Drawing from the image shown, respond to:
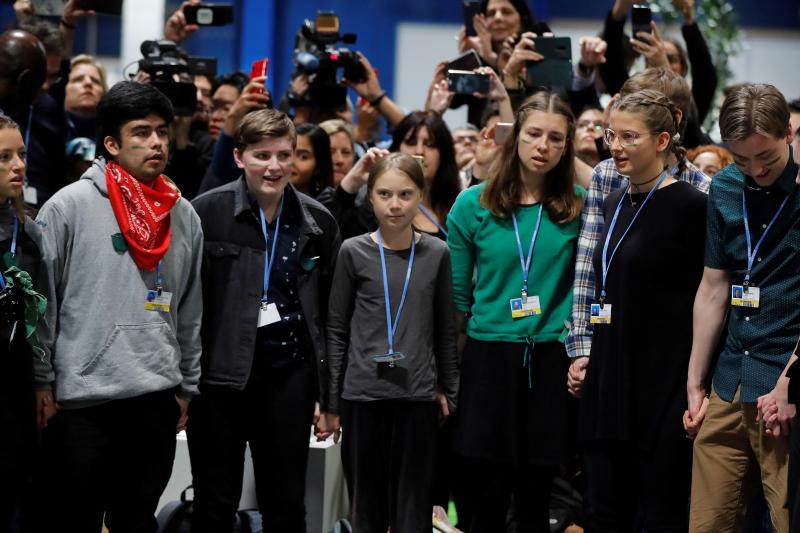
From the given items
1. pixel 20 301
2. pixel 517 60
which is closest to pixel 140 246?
pixel 20 301

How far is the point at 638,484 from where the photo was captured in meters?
3.18

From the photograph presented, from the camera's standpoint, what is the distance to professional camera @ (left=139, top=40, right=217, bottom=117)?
13.9ft

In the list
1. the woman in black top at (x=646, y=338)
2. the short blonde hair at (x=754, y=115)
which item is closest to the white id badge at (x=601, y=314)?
the woman in black top at (x=646, y=338)

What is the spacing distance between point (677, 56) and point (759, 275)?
2.47 meters

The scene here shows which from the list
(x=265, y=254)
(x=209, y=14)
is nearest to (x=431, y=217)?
(x=265, y=254)

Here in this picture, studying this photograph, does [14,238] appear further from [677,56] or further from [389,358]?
[677,56]

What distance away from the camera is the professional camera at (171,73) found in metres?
4.24

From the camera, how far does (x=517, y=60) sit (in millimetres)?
4473

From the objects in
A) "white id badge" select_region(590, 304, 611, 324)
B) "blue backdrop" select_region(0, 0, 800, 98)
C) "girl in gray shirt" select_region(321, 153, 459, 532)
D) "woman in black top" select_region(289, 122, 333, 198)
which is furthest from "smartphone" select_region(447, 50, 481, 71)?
"blue backdrop" select_region(0, 0, 800, 98)

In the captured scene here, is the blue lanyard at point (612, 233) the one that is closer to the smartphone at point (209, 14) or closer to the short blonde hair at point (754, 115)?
the short blonde hair at point (754, 115)

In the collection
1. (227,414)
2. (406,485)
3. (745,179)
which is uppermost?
(745,179)

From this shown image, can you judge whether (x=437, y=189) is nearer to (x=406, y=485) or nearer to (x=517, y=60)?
(x=517, y=60)

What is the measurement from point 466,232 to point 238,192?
0.79 m

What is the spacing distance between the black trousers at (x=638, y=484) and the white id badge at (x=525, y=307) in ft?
1.54
